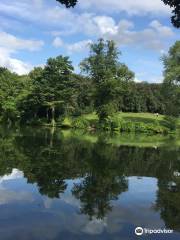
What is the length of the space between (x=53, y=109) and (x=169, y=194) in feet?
214

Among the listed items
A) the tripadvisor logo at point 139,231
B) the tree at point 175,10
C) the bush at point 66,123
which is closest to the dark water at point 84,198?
the tripadvisor logo at point 139,231

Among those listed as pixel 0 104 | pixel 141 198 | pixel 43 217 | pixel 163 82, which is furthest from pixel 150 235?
pixel 0 104

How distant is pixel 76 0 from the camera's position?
1000 centimetres

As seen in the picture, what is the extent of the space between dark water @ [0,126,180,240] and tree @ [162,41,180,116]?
49324mm

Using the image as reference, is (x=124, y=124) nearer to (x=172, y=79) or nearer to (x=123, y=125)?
(x=123, y=125)

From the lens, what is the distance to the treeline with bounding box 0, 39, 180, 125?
78.9 m

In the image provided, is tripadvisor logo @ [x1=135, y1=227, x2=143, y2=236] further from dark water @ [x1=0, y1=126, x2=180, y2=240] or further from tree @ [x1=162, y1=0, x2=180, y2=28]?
tree @ [x1=162, y1=0, x2=180, y2=28]

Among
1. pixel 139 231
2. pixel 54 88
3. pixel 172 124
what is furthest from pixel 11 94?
pixel 139 231

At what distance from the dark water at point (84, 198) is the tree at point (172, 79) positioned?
162 feet

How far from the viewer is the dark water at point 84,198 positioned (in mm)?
11477

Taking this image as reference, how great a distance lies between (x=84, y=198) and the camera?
15.4 meters

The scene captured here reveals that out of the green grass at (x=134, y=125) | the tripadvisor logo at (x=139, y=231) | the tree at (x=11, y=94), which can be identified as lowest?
the green grass at (x=134, y=125)

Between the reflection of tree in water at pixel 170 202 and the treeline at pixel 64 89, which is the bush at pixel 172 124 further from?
the reflection of tree in water at pixel 170 202

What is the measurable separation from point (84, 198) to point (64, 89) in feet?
220
